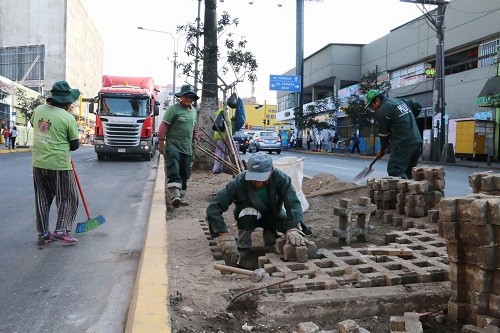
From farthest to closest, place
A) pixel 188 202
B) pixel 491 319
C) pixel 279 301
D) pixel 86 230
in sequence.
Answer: pixel 188 202
pixel 86 230
pixel 279 301
pixel 491 319

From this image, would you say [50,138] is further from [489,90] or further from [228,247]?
[489,90]

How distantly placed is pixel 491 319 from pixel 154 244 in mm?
Answer: 2857

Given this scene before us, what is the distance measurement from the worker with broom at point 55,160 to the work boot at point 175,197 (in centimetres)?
196

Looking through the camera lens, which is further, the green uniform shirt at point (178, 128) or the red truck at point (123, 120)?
the red truck at point (123, 120)

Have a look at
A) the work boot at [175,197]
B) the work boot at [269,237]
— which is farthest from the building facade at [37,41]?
the work boot at [269,237]

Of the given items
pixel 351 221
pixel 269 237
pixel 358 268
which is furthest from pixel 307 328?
pixel 351 221

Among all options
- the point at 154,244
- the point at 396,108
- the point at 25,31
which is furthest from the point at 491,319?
the point at 25,31

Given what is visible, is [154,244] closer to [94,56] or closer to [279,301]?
[279,301]

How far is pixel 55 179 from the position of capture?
17.7 ft

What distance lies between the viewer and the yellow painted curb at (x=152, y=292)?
2.85 metres

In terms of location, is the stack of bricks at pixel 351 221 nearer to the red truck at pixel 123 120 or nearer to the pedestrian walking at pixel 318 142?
the red truck at pixel 123 120

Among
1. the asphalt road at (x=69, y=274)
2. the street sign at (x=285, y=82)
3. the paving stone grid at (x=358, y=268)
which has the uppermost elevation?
the street sign at (x=285, y=82)

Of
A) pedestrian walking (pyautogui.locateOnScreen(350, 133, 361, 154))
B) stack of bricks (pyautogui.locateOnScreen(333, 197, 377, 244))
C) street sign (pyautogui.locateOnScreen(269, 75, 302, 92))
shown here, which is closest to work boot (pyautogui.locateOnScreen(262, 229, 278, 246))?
stack of bricks (pyautogui.locateOnScreen(333, 197, 377, 244))

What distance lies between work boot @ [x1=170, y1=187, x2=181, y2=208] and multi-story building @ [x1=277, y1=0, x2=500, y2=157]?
19.2 meters
